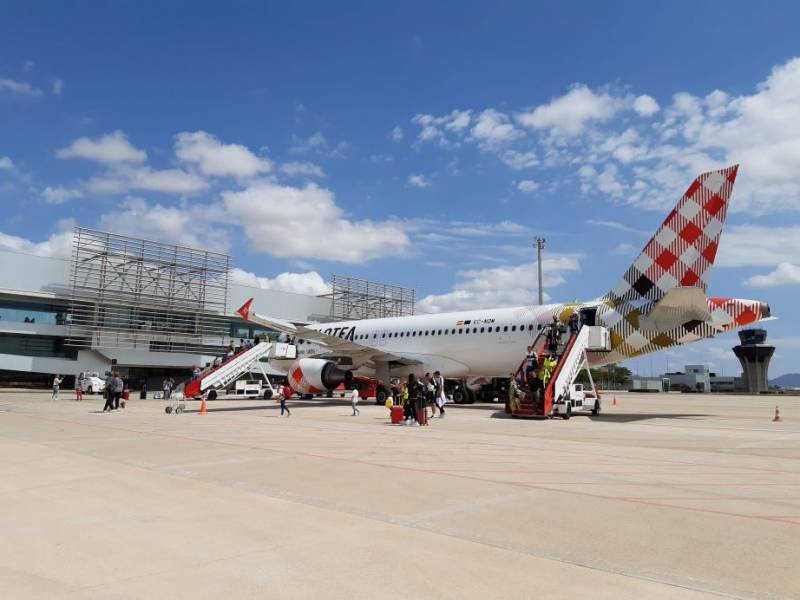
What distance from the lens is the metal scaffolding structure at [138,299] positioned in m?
46.2

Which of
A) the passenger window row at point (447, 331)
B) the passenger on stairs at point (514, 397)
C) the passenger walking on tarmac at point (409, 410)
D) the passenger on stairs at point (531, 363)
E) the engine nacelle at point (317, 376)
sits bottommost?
the passenger walking on tarmac at point (409, 410)

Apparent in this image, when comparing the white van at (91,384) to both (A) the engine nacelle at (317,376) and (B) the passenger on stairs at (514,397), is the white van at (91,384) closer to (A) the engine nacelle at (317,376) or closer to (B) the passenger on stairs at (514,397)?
(A) the engine nacelle at (317,376)

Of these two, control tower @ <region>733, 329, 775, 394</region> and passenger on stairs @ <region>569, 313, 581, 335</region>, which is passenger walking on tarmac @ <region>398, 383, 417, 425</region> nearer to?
passenger on stairs @ <region>569, 313, 581, 335</region>

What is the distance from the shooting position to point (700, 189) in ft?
61.3

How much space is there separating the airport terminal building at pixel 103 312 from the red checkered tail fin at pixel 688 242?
101ft

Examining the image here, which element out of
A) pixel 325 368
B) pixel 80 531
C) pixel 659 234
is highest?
pixel 659 234

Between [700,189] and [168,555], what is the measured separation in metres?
18.5

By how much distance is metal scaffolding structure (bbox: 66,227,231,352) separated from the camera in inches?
1820

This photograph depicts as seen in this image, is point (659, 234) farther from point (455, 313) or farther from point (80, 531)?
point (80, 531)

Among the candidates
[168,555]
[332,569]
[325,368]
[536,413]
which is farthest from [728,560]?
[325,368]

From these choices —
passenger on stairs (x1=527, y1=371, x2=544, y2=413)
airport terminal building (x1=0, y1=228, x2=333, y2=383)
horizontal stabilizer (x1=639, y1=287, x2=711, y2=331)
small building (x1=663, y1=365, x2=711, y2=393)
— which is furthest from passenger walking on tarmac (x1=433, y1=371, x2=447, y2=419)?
small building (x1=663, y1=365, x2=711, y2=393)

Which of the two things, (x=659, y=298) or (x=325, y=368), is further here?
(x=325, y=368)

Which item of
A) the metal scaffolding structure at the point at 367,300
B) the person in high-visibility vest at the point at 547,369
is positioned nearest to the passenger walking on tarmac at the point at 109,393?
the person in high-visibility vest at the point at 547,369

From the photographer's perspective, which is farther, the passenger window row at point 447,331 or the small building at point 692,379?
the small building at point 692,379
